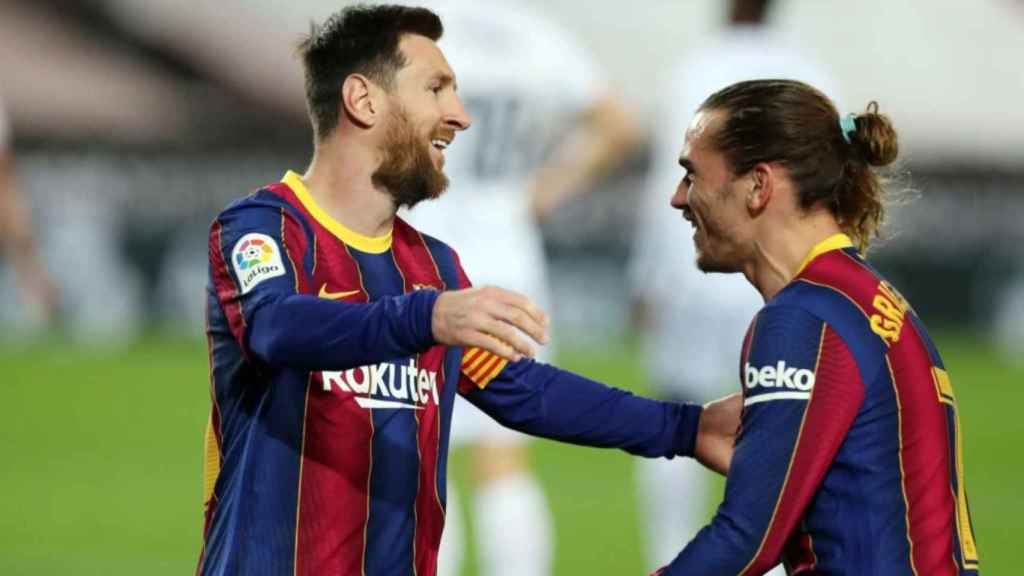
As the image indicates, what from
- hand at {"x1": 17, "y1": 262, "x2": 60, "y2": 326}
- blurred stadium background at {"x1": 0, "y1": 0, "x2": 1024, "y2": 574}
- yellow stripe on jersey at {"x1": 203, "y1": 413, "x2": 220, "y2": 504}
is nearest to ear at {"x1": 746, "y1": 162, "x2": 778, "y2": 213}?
yellow stripe on jersey at {"x1": 203, "y1": 413, "x2": 220, "y2": 504}

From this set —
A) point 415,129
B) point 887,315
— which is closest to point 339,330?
point 415,129

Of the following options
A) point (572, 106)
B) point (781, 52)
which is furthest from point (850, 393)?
point (572, 106)

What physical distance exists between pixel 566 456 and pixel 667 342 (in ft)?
13.7

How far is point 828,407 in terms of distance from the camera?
3.00 m

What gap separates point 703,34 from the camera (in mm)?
18609

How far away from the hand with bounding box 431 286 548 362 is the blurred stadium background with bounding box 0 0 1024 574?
3715 mm

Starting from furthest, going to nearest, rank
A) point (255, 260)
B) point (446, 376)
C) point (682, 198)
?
point (446, 376), point (682, 198), point (255, 260)

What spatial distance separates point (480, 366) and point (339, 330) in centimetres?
72

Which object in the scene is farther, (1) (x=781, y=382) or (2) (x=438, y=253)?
(2) (x=438, y=253)

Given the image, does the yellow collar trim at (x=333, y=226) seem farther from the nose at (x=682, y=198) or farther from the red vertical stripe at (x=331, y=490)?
the nose at (x=682, y=198)

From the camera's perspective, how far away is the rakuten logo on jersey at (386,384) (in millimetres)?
3314

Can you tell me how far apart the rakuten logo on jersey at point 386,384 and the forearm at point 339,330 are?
29cm

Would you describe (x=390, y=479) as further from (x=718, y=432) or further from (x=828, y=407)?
(x=828, y=407)

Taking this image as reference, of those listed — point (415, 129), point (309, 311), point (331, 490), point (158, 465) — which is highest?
point (415, 129)
